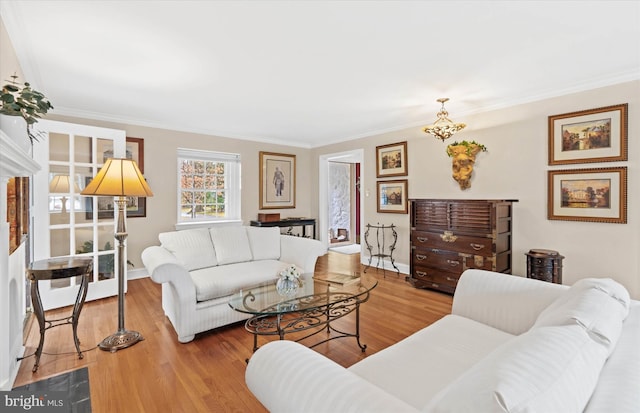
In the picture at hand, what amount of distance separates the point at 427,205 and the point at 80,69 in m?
4.06

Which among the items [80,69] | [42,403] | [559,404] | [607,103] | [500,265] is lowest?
[42,403]

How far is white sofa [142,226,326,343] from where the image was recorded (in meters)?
2.57

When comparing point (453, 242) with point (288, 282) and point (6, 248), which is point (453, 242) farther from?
point (6, 248)

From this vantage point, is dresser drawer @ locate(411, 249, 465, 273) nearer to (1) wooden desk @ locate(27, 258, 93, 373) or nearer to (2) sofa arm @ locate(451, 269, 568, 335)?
(2) sofa arm @ locate(451, 269, 568, 335)

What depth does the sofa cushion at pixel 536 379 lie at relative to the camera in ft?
2.19

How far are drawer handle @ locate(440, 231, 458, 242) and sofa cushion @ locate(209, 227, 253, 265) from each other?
2435mm

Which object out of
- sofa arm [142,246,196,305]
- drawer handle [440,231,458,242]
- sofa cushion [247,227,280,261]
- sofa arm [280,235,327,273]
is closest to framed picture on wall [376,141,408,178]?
drawer handle [440,231,458,242]

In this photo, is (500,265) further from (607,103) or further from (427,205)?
(607,103)

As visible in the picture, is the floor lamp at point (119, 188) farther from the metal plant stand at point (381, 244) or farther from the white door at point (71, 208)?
the metal plant stand at point (381, 244)

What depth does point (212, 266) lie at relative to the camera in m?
3.33

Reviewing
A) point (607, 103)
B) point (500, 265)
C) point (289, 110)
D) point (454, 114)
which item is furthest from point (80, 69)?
point (607, 103)

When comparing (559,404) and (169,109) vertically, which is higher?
(169,109)

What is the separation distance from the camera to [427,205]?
408cm

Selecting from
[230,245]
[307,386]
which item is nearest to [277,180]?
[230,245]
